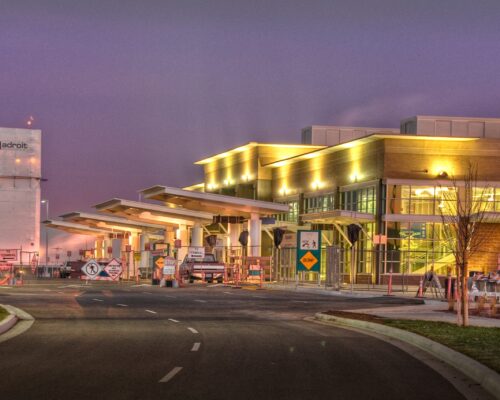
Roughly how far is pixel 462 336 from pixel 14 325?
428 inches

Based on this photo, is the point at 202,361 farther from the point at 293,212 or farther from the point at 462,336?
the point at 293,212

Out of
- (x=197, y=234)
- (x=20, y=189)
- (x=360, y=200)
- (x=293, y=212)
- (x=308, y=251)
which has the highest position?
(x=20, y=189)

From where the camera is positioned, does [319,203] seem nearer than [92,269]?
No

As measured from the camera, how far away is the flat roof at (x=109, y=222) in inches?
3782

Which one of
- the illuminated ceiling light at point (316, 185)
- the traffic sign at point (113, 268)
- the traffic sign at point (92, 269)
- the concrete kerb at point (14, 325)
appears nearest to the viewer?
the concrete kerb at point (14, 325)

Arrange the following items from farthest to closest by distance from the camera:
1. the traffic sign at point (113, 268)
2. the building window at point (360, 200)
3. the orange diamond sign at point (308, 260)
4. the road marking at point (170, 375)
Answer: the building window at point (360, 200)
the traffic sign at point (113, 268)
the orange diamond sign at point (308, 260)
the road marking at point (170, 375)

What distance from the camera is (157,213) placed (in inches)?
3081

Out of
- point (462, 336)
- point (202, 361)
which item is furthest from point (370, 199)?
point (202, 361)

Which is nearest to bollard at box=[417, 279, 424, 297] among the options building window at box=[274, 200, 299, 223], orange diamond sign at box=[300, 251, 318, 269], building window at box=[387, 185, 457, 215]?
orange diamond sign at box=[300, 251, 318, 269]

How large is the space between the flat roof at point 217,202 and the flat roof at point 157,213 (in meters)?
2.64

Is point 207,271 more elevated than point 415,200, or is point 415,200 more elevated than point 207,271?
point 415,200

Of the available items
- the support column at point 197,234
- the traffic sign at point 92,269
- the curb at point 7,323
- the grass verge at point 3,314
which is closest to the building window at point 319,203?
the support column at point 197,234

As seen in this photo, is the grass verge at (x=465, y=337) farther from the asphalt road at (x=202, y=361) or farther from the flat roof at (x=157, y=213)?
the flat roof at (x=157, y=213)

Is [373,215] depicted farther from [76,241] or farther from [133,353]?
[76,241]
